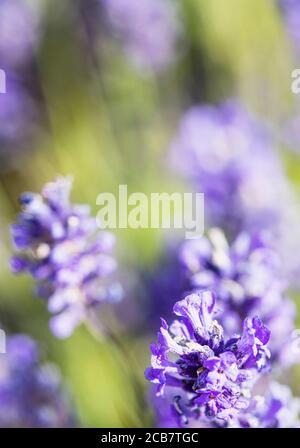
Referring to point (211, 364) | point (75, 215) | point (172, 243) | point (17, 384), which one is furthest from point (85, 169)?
point (211, 364)

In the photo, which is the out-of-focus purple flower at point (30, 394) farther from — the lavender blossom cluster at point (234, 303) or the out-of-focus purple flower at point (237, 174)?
the out-of-focus purple flower at point (237, 174)

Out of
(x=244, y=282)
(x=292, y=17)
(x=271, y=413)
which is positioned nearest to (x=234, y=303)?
(x=244, y=282)

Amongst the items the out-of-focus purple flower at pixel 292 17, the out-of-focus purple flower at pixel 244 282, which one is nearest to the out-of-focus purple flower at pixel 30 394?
the out-of-focus purple flower at pixel 244 282

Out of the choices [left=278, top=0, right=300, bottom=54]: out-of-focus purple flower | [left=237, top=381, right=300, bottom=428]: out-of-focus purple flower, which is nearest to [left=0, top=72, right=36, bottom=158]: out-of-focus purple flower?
[left=278, top=0, right=300, bottom=54]: out-of-focus purple flower

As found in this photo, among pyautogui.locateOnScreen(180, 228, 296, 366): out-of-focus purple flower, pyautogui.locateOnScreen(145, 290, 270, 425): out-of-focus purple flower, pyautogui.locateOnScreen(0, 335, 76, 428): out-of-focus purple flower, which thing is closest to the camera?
pyautogui.locateOnScreen(145, 290, 270, 425): out-of-focus purple flower

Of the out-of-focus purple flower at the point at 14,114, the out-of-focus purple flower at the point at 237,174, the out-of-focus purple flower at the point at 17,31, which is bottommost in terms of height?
the out-of-focus purple flower at the point at 237,174

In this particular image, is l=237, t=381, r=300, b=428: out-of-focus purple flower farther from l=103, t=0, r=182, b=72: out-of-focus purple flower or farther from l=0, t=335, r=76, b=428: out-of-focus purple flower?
l=103, t=0, r=182, b=72: out-of-focus purple flower
